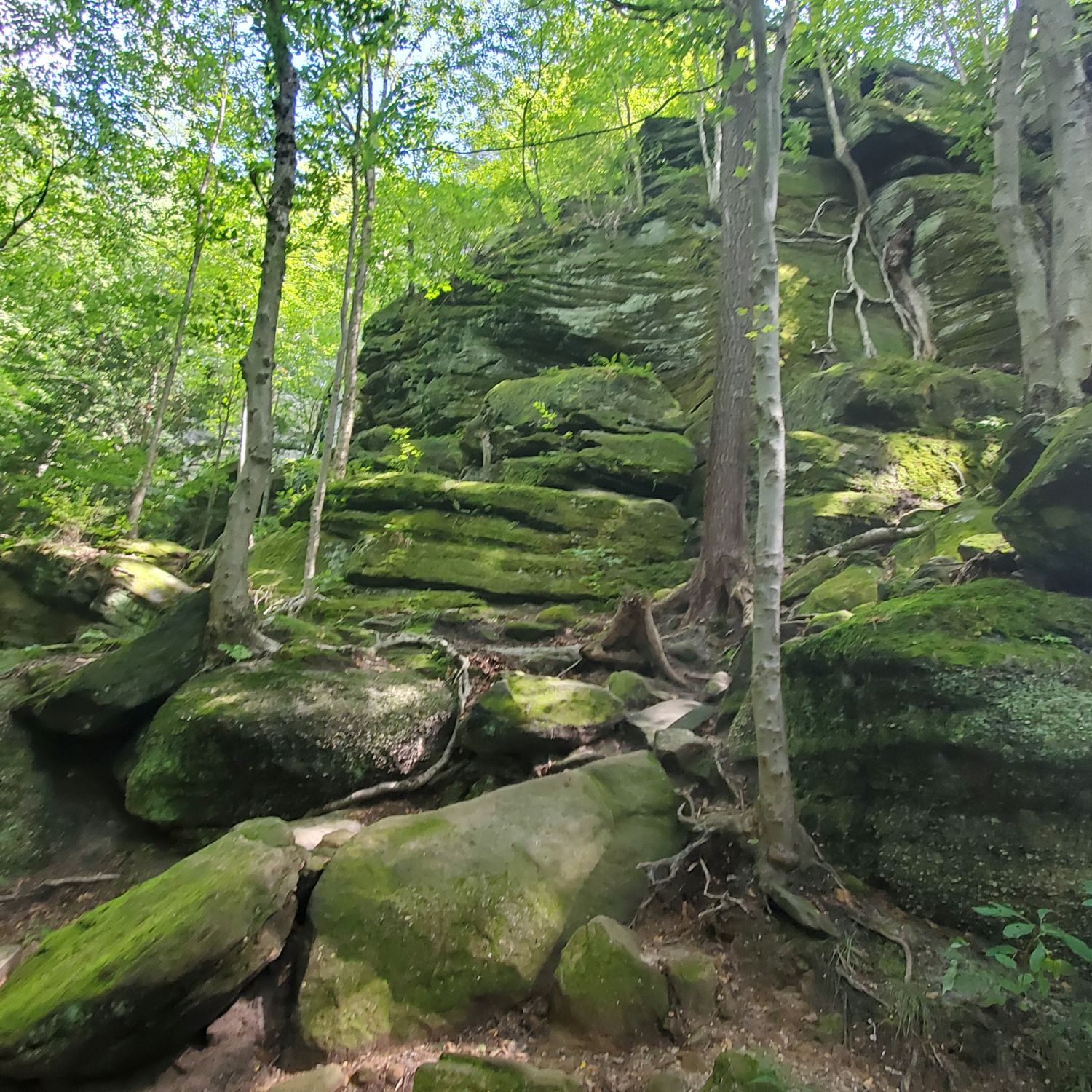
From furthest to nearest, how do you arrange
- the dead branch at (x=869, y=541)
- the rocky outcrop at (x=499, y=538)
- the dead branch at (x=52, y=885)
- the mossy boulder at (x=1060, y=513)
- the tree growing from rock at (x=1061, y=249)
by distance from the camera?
the rocky outcrop at (x=499, y=538)
the dead branch at (x=869, y=541)
the tree growing from rock at (x=1061, y=249)
the dead branch at (x=52, y=885)
the mossy boulder at (x=1060, y=513)

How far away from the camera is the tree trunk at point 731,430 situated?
27.3 feet

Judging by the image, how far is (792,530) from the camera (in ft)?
29.7

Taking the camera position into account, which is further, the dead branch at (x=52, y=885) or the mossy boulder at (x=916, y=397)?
the mossy boulder at (x=916, y=397)

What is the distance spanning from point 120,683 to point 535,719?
12.8ft

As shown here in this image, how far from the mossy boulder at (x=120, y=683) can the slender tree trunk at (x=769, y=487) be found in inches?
207

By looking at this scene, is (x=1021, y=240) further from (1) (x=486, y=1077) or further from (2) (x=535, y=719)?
(1) (x=486, y=1077)

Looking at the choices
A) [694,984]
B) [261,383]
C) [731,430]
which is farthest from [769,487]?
[731,430]

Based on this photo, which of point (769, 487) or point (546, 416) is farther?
point (546, 416)

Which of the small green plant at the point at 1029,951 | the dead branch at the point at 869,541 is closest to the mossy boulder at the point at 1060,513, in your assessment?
the small green plant at the point at 1029,951

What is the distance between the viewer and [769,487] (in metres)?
4.30

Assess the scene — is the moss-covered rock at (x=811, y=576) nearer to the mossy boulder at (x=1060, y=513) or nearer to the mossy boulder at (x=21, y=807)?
the mossy boulder at (x=1060, y=513)

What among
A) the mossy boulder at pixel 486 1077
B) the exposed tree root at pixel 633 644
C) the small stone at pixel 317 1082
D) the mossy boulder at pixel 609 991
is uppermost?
the exposed tree root at pixel 633 644

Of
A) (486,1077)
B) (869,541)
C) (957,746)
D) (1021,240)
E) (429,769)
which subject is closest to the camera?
(486,1077)

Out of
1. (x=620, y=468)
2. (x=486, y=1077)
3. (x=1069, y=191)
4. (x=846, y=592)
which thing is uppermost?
(x=1069, y=191)
